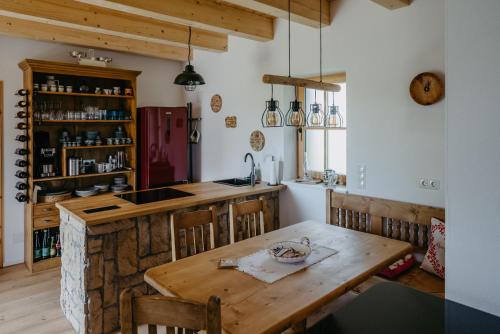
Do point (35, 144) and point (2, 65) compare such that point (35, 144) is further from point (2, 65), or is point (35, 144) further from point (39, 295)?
point (39, 295)

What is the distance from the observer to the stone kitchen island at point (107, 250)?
2533 millimetres

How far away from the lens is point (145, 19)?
3604 mm

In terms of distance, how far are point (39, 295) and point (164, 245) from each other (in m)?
1.37

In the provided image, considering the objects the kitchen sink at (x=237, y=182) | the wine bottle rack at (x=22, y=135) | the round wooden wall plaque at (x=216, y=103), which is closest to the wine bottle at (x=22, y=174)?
the wine bottle rack at (x=22, y=135)

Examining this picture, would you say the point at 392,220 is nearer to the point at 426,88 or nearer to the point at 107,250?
the point at 426,88

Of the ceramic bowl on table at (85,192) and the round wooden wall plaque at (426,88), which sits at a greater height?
the round wooden wall plaque at (426,88)

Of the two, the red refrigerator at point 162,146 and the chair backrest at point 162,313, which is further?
the red refrigerator at point 162,146

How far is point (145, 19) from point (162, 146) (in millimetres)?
1530

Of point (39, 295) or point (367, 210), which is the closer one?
point (367, 210)

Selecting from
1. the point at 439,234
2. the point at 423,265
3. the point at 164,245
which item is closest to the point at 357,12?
the point at 439,234

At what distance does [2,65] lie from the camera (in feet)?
12.4

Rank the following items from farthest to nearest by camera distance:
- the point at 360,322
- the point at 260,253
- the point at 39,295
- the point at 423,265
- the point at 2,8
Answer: the point at 39,295 → the point at 2,8 → the point at 423,265 → the point at 260,253 → the point at 360,322

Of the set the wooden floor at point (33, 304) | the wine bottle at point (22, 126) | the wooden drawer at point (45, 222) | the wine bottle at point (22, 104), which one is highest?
the wine bottle at point (22, 104)

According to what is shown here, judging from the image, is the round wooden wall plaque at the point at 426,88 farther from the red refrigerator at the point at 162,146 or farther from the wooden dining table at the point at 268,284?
the red refrigerator at the point at 162,146
